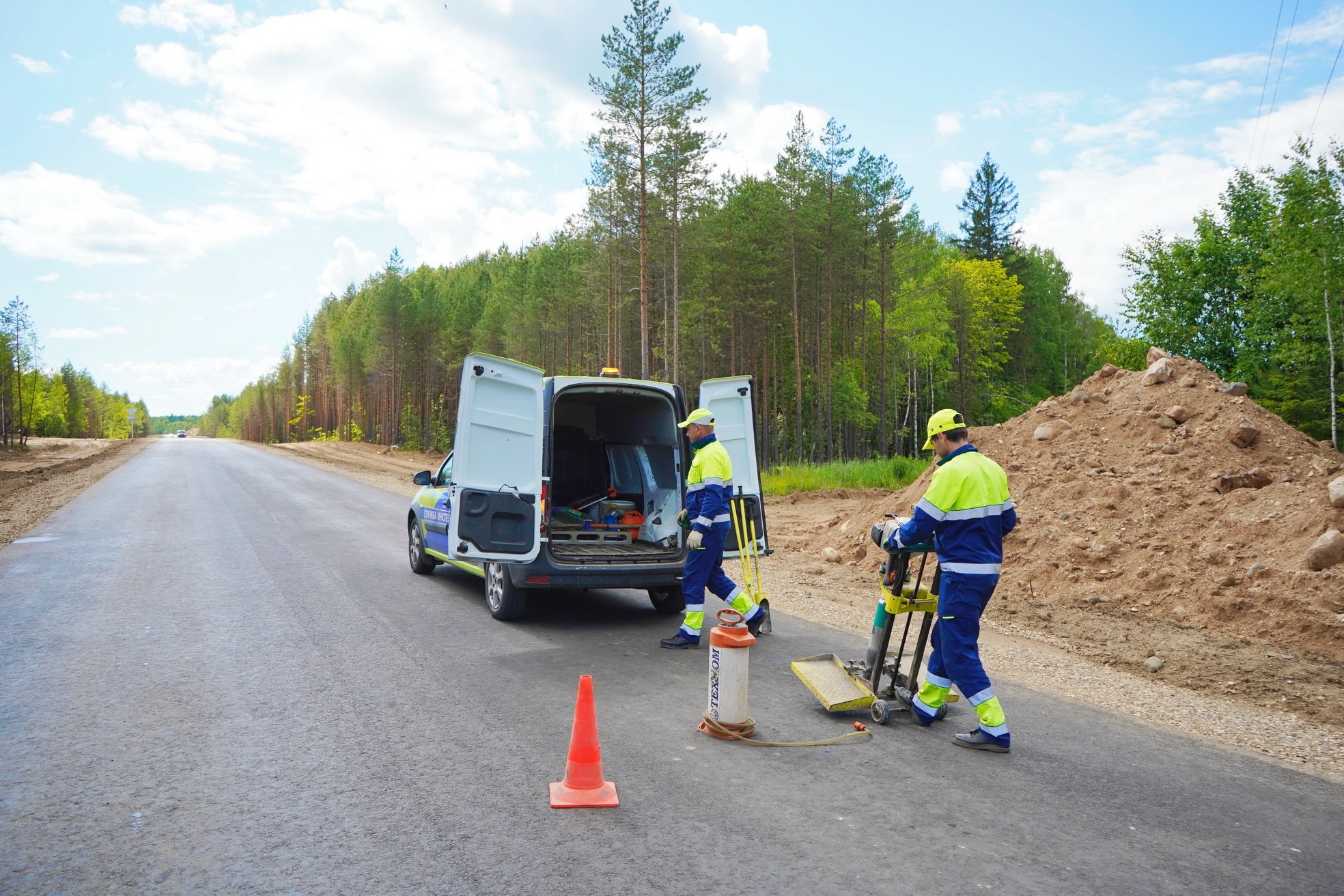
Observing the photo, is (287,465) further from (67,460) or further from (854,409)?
(854,409)

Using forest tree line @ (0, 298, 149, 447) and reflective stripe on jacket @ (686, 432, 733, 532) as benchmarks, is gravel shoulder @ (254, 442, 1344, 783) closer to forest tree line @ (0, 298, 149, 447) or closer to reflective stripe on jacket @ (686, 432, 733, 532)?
reflective stripe on jacket @ (686, 432, 733, 532)

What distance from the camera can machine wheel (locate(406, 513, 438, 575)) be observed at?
977 cm

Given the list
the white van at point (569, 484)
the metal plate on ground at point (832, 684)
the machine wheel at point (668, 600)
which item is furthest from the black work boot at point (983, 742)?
the machine wheel at point (668, 600)

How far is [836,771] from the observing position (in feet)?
14.0

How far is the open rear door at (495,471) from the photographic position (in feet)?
23.1

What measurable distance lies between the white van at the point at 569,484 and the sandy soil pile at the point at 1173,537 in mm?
3747

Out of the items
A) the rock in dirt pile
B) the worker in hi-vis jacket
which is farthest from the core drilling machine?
the rock in dirt pile

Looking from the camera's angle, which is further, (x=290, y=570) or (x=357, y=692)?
(x=290, y=570)

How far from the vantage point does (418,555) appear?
9.88 meters

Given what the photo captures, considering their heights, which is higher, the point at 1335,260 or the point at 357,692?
the point at 1335,260

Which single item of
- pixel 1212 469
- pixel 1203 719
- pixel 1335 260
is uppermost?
pixel 1335 260

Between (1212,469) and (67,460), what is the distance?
147ft

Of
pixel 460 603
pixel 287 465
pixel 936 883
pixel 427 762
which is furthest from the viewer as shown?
pixel 287 465

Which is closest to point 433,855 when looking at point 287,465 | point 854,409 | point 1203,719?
point 1203,719
